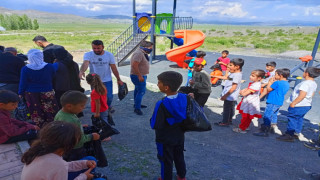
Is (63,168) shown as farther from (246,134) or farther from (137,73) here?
(246,134)

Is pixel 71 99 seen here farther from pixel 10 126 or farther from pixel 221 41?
pixel 221 41

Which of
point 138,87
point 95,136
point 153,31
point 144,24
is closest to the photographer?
point 95,136

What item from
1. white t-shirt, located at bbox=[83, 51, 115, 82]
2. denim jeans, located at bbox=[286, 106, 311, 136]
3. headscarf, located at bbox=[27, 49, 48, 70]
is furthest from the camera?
white t-shirt, located at bbox=[83, 51, 115, 82]

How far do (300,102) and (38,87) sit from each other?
15.0 ft

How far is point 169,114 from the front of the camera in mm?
2408

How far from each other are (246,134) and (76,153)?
11.2 ft

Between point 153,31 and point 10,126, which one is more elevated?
point 153,31

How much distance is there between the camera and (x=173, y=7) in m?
12.6

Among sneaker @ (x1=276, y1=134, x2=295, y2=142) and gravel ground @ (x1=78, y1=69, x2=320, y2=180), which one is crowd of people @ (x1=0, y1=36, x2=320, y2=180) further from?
gravel ground @ (x1=78, y1=69, x2=320, y2=180)

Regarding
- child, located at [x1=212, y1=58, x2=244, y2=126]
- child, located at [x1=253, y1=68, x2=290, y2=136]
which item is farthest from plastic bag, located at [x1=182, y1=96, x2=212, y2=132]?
child, located at [x1=253, y1=68, x2=290, y2=136]

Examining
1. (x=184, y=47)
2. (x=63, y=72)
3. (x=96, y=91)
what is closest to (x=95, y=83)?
(x=96, y=91)

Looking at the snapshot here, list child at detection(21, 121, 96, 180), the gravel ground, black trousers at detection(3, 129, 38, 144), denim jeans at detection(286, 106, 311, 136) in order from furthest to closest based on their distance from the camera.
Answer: denim jeans at detection(286, 106, 311, 136) < the gravel ground < black trousers at detection(3, 129, 38, 144) < child at detection(21, 121, 96, 180)

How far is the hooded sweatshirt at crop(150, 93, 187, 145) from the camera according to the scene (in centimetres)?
238

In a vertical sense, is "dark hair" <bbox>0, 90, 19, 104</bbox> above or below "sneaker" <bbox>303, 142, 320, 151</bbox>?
above
